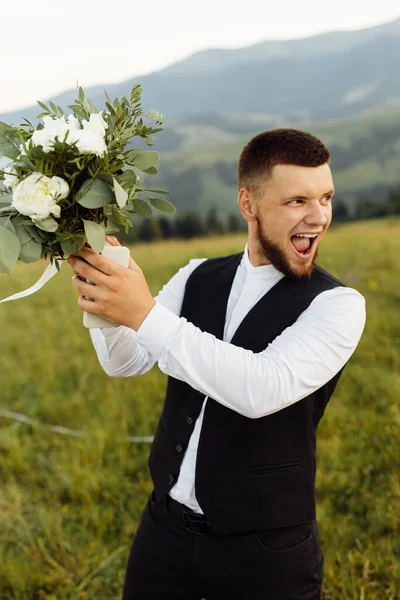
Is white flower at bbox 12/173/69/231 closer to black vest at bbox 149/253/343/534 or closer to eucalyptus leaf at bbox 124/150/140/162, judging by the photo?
eucalyptus leaf at bbox 124/150/140/162

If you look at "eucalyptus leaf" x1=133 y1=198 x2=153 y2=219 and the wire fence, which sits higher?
"eucalyptus leaf" x1=133 y1=198 x2=153 y2=219

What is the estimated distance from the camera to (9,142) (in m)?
1.54

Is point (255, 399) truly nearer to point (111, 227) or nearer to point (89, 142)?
point (111, 227)

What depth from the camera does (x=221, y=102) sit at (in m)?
152

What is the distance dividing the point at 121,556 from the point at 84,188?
2.56 m

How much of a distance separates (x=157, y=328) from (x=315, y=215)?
27.5 inches

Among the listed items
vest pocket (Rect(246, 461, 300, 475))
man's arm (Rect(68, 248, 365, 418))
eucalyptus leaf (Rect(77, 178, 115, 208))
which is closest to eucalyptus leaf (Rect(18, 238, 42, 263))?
man's arm (Rect(68, 248, 365, 418))

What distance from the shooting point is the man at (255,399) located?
5.18ft

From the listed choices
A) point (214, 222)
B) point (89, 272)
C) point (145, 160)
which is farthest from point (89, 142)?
point (214, 222)

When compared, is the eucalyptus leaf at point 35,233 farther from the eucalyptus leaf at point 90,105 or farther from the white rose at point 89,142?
the eucalyptus leaf at point 90,105

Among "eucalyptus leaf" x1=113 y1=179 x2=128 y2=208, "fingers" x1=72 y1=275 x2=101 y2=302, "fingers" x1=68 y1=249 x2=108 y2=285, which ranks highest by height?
"eucalyptus leaf" x1=113 y1=179 x2=128 y2=208

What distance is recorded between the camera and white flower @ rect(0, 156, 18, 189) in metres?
1.52

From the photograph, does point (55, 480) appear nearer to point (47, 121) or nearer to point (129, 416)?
point (129, 416)

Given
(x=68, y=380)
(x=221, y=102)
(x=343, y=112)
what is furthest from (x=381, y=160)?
(x=221, y=102)
